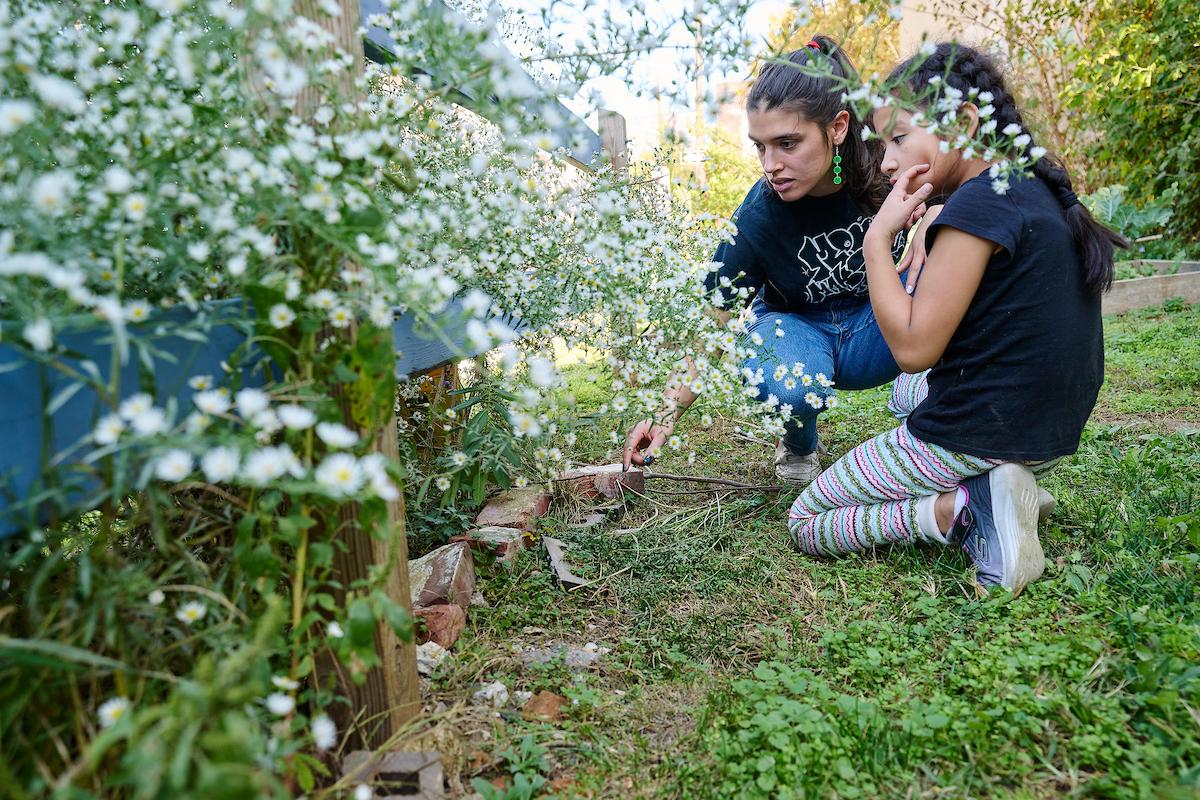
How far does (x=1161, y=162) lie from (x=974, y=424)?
4.64 metres

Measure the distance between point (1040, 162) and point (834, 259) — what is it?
2.78 feet

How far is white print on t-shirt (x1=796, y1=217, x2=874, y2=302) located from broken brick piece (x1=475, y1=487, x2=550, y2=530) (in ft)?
4.04

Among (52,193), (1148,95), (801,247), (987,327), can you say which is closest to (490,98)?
(52,193)

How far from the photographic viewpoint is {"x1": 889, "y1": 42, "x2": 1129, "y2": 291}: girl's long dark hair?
5.99 ft

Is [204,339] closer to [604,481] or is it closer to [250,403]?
[250,403]

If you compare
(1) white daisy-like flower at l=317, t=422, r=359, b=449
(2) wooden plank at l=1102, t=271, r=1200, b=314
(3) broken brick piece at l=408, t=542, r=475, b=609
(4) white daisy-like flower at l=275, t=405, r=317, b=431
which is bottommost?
(2) wooden plank at l=1102, t=271, r=1200, b=314

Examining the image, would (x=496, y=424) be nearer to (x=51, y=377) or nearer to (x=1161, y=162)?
(x=51, y=377)

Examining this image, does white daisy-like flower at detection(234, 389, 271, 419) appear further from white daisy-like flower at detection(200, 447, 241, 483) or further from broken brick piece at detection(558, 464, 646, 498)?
broken brick piece at detection(558, 464, 646, 498)

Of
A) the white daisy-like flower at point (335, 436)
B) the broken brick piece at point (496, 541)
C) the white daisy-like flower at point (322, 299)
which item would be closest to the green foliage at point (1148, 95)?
the broken brick piece at point (496, 541)

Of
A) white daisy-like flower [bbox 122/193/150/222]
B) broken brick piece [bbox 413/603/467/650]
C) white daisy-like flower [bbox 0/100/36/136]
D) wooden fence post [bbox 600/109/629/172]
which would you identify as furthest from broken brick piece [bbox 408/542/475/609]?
wooden fence post [bbox 600/109/629/172]

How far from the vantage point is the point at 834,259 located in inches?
105

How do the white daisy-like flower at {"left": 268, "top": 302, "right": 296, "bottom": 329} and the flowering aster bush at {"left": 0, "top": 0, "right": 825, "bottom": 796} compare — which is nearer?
the flowering aster bush at {"left": 0, "top": 0, "right": 825, "bottom": 796}

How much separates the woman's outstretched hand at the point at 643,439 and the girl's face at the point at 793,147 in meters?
0.91

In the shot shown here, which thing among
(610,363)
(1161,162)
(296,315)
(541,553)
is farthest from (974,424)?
(1161,162)
